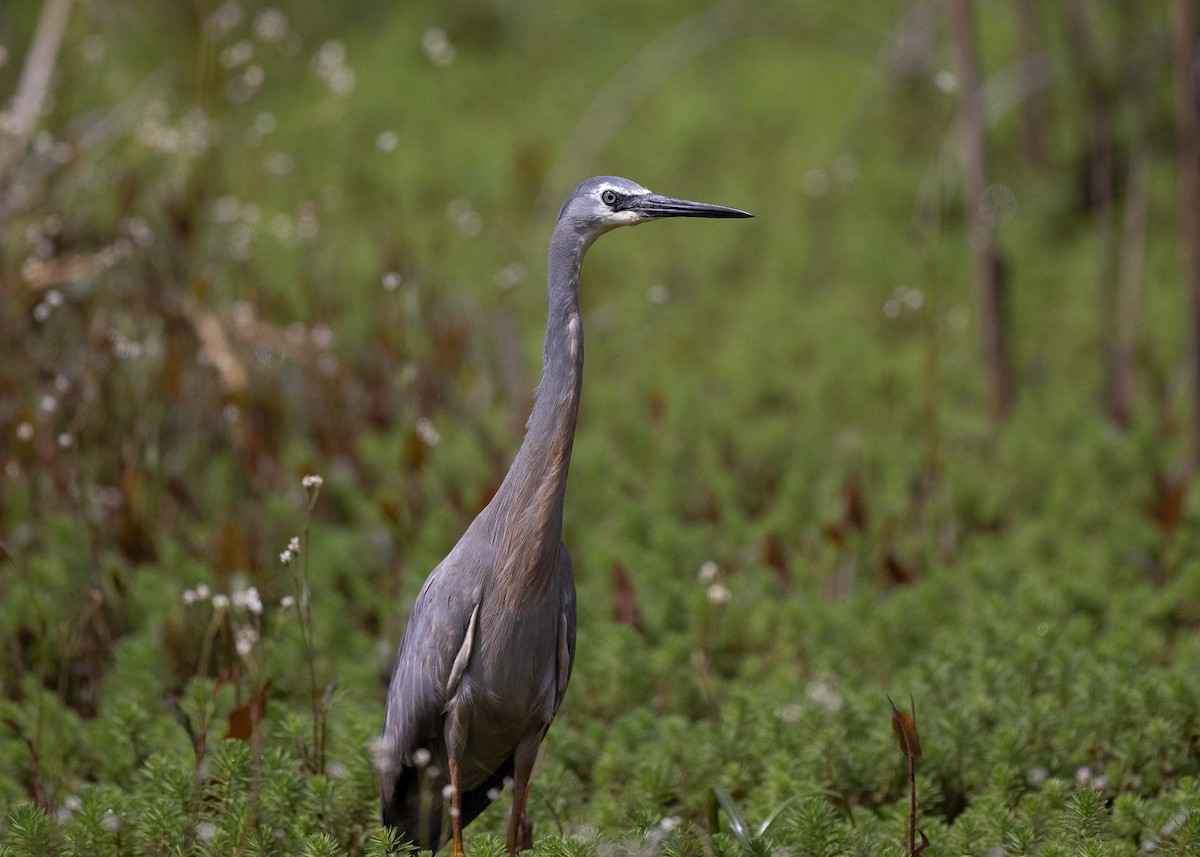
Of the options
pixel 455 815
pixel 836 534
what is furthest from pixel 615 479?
pixel 455 815

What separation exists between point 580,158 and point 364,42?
408 cm

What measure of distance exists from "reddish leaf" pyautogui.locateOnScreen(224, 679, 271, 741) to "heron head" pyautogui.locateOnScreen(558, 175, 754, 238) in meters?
1.39

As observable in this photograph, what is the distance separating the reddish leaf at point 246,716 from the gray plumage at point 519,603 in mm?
327

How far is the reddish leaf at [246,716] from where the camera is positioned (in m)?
3.02

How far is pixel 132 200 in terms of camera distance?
5.30 m

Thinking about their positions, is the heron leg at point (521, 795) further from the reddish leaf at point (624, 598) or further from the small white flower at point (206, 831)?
the reddish leaf at point (624, 598)

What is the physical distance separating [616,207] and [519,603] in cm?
97

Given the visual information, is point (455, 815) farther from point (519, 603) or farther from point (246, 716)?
point (246, 716)

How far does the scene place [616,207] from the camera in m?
2.91

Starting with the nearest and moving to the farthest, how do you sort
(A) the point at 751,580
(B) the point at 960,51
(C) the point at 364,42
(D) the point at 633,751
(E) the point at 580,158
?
(D) the point at 633,751 < (A) the point at 751,580 < (B) the point at 960,51 < (E) the point at 580,158 < (C) the point at 364,42

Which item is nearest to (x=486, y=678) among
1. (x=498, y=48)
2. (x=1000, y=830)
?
(x=1000, y=830)

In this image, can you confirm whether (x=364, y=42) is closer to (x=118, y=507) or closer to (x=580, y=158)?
(x=580, y=158)

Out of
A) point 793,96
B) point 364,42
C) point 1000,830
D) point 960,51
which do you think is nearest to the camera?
point 1000,830

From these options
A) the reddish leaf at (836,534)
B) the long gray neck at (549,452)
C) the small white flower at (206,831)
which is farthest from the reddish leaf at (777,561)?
the small white flower at (206,831)
